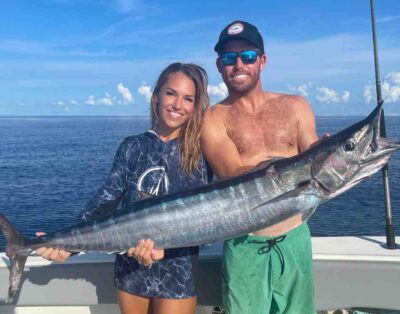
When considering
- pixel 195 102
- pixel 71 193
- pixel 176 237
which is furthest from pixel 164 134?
pixel 71 193

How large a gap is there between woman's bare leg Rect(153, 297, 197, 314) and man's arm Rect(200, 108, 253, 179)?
1114 millimetres

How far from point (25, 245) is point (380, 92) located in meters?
3.96

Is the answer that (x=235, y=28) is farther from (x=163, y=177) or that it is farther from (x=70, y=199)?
(x=70, y=199)

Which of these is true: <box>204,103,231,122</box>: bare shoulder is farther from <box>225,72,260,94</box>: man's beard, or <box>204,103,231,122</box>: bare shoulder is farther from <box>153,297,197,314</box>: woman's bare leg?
<box>153,297,197,314</box>: woman's bare leg

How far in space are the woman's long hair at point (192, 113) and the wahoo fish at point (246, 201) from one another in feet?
1.07

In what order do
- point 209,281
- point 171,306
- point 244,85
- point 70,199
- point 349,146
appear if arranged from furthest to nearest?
1. point 70,199
2. point 209,281
3. point 244,85
4. point 171,306
5. point 349,146

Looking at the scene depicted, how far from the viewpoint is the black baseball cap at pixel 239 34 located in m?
3.76

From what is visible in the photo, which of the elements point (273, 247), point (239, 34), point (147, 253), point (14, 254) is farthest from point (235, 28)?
point (14, 254)

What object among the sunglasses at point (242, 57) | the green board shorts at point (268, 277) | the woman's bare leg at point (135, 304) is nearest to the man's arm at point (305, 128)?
the sunglasses at point (242, 57)

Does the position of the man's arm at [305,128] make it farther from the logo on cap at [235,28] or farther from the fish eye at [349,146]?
the logo on cap at [235,28]

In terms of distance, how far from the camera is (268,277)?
140 inches

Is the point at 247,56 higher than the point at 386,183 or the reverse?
higher

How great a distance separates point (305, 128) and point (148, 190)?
61.5 inches

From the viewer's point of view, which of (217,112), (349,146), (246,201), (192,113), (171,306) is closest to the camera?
(349,146)
